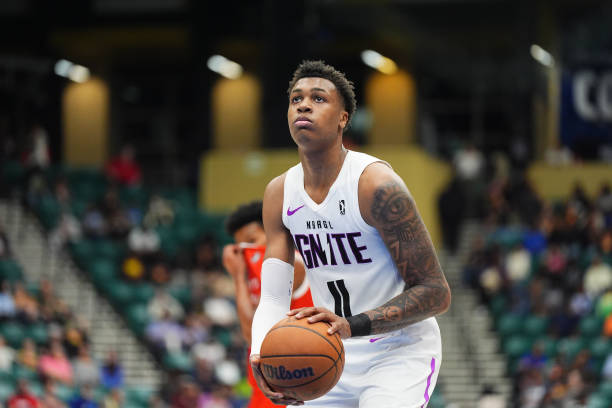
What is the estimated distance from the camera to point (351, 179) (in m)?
4.76

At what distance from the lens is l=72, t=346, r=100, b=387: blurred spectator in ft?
49.8

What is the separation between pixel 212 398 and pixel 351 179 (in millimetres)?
10692

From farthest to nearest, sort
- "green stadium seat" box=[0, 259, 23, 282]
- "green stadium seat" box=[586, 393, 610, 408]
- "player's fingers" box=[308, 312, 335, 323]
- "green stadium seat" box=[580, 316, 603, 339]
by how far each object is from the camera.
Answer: "green stadium seat" box=[0, 259, 23, 282], "green stadium seat" box=[580, 316, 603, 339], "green stadium seat" box=[586, 393, 610, 408], "player's fingers" box=[308, 312, 335, 323]

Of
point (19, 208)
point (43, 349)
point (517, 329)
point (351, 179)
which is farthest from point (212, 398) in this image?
point (351, 179)

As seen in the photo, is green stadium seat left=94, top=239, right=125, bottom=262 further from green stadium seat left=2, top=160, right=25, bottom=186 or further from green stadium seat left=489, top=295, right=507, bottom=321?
green stadium seat left=489, top=295, right=507, bottom=321

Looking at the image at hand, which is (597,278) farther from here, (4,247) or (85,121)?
(85,121)

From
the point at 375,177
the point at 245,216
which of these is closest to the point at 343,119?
the point at 375,177

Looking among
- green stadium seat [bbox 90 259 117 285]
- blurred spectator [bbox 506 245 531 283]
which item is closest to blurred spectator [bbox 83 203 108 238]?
green stadium seat [bbox 90 259 117 285]

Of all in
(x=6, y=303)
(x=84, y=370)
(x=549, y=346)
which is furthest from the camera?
(x=549, y=346)

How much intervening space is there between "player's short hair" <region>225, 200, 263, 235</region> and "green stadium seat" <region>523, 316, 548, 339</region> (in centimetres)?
1038

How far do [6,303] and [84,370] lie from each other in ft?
5.14

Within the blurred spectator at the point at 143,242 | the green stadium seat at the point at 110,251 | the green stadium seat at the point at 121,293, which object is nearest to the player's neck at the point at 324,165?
the green stadium seat at the point at 121,293

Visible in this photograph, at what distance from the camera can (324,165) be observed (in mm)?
4844

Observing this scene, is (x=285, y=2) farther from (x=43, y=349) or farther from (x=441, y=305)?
(x=441, y=305)
